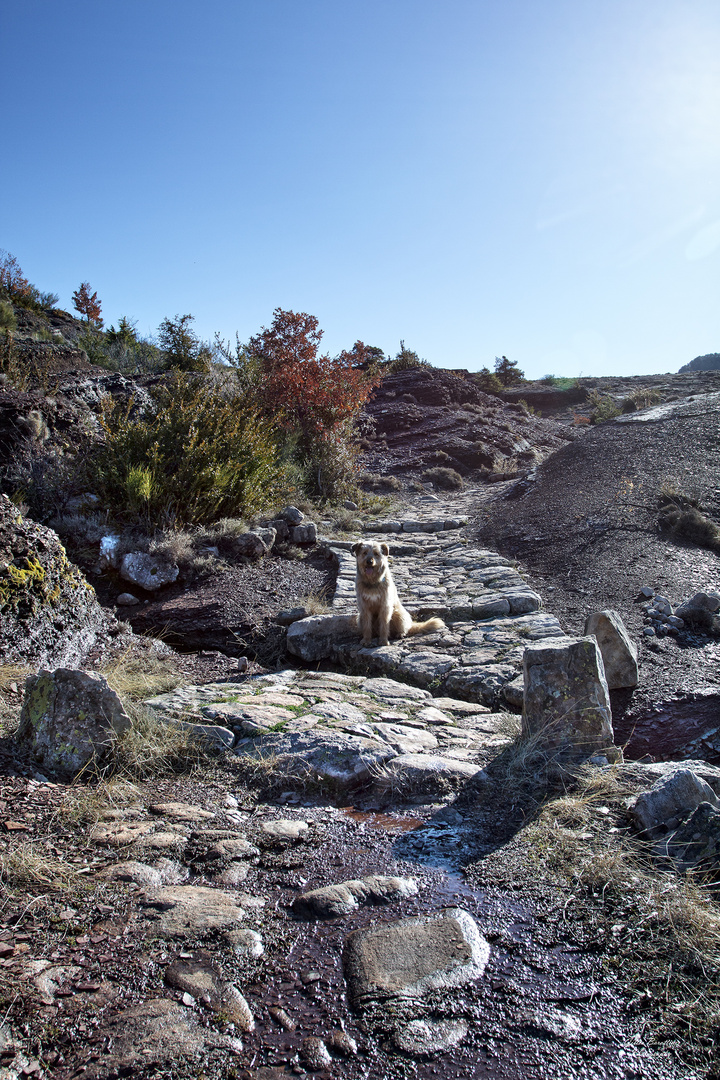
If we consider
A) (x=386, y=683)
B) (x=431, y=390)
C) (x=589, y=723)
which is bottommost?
(x=386, y=683)

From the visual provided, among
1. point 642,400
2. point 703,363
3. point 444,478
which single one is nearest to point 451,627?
point 444,478

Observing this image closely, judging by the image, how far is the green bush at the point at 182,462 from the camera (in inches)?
292

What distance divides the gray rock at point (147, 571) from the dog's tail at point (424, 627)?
293 cm

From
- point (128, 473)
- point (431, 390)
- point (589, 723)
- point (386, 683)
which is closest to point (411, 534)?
point (128, 473)

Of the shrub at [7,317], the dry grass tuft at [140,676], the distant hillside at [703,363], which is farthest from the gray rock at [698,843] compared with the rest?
the distant hillside at [703,363]

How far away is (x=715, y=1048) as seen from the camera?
1599mm

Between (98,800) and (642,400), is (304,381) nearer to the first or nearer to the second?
(98,800)

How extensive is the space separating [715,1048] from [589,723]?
5.98 ft

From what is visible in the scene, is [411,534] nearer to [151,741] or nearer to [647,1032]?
[151,741]

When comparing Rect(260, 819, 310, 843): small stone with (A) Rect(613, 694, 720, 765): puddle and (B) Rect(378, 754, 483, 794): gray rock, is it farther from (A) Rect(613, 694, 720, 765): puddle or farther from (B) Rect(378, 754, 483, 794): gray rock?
(A) Rect(613, 694, 720, 765): puddle

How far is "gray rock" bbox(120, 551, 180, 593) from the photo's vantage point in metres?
6.72

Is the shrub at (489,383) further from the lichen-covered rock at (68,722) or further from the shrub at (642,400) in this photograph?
the lichen-covered rock at (68,722)

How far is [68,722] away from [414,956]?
84.0 inches

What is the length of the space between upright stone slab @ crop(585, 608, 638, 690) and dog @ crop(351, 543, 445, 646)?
79.0 inches
